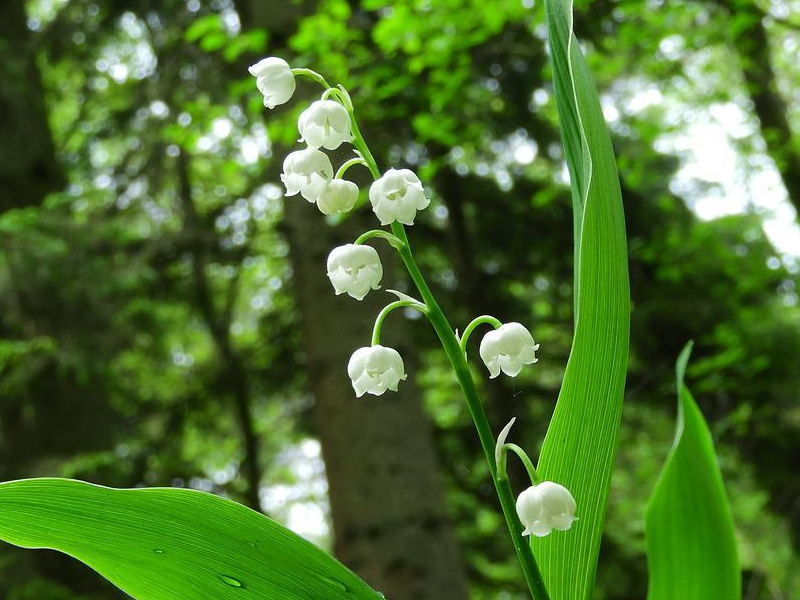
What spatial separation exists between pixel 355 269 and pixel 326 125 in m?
0.16

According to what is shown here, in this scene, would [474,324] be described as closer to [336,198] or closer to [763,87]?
[336,198]

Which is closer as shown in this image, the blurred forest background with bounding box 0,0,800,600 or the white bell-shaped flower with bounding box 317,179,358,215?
the white bell-shaped flower with bounding box 317,179,358,215

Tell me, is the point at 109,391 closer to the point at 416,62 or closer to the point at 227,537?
the point at 416,62

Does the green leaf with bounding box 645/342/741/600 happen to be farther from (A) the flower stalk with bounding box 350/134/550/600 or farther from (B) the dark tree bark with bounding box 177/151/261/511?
(B) the dark tree bark with bounding box 177/151/261/511

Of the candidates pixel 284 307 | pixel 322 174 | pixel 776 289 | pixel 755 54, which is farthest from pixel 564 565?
pixel 755 54

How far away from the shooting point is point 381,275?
98cm

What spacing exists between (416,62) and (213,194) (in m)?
Answer: 3.99

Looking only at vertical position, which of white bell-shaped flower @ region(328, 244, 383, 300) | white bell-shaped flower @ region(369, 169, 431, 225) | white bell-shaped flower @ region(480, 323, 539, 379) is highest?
white bell-shaped flower @ region(369, 169, 431, 225)

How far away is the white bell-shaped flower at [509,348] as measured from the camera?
1045mm

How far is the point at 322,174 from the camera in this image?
103 centimetres

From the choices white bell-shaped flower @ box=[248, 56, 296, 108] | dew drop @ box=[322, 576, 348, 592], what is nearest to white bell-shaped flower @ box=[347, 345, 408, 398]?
dew drop @ box=[322, 576, 348, 592]

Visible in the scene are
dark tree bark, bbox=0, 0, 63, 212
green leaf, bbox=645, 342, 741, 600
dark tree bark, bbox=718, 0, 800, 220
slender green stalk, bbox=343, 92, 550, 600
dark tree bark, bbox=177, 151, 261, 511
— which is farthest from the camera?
dark tree bark, bbox=177, 151, 261, 511

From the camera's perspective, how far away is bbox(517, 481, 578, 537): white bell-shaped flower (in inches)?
37.4

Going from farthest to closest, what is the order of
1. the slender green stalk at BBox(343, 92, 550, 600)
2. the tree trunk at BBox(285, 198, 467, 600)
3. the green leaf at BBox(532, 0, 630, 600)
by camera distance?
the tree trunk at BBox(285, 198, 467, 600), the green leaf at BBox(532, 0, 630, 600), the slender green stalk at BBox(343, 92, 550, 600)
